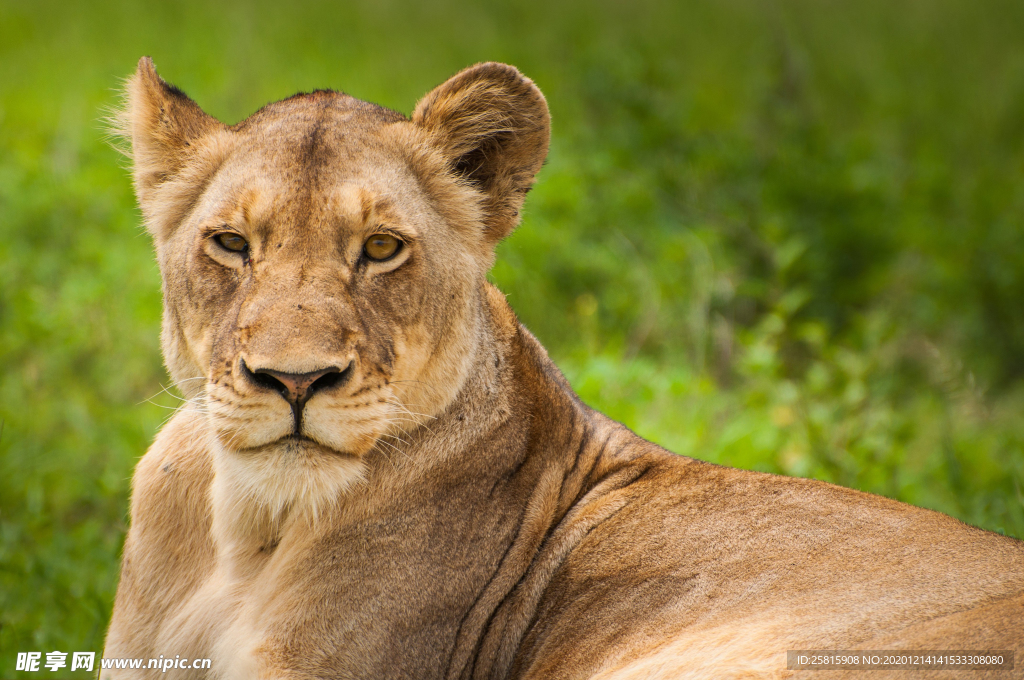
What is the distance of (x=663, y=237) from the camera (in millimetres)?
7723

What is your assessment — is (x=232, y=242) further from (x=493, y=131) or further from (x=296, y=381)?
(x=493, y=131)

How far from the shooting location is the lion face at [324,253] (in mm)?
2590

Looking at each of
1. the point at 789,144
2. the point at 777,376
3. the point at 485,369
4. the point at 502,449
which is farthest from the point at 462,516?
the point at 789,144

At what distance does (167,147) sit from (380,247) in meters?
0.85

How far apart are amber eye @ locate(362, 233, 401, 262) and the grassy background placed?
182cm

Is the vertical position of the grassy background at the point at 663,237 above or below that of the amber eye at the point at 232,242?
above

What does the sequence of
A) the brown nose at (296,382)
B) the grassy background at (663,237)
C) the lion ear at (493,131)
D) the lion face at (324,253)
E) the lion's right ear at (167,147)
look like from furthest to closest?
the grassy background at (663,237) < the lion ear at (493,131) < the lion's right ear at (167,147) < the lion face at (324,253) < the brown nose at (296,382)

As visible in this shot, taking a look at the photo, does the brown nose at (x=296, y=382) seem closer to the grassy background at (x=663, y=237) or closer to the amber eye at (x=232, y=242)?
the amber eye at (x=232, y=242)

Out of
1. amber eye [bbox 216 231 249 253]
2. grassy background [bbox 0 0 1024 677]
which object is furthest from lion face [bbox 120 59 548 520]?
grassy background [bbox 0 0 1024 677]

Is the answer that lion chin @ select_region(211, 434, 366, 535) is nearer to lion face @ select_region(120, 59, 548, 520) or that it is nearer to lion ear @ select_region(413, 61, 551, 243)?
lion face @ select_region(120, 59, 548, 520)

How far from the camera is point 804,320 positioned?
751 cm

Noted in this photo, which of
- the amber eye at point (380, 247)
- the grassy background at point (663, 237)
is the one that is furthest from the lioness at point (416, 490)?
the grassy background at point (663, 237)

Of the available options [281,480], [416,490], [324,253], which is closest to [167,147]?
[324,253]

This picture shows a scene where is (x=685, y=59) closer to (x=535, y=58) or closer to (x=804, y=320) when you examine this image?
(x=535, y=58)
